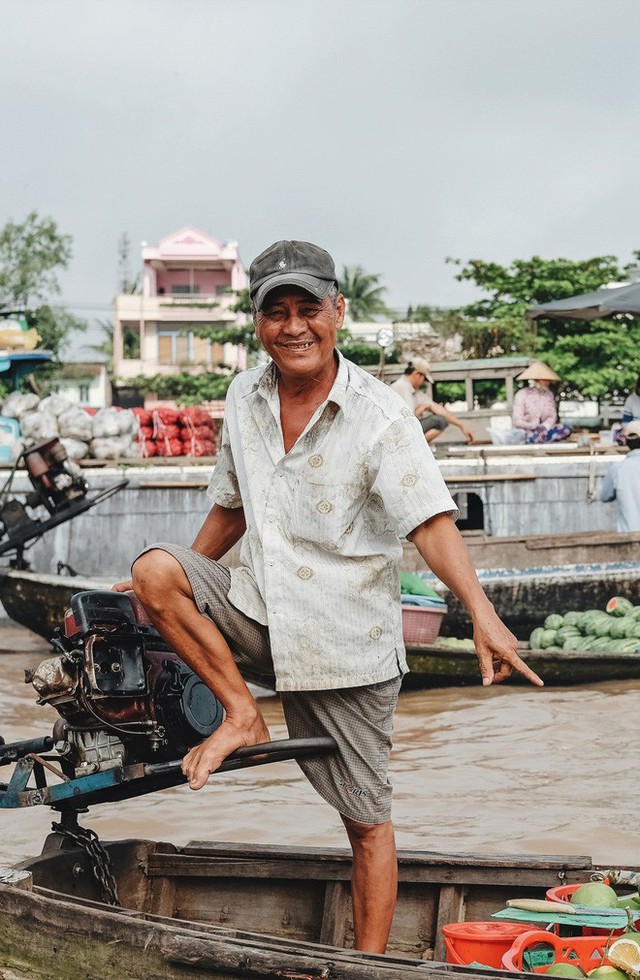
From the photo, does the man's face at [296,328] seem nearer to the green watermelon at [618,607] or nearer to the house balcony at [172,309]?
the green watermelon at [618,607]

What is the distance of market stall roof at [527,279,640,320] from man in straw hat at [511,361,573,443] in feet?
2.54

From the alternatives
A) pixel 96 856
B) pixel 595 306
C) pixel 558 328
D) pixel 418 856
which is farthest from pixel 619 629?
pixel 558 328

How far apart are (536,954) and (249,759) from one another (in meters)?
Result: 0.77

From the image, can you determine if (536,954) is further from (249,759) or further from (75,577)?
(75,577)

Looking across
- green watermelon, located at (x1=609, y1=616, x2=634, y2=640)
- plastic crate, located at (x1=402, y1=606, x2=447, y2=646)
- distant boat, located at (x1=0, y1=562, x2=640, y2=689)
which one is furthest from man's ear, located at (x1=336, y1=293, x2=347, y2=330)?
green watermelon, located at (x1=609, y1=616, x2=634, y2=640)

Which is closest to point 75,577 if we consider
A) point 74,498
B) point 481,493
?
point 74,498

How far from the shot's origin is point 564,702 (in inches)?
314

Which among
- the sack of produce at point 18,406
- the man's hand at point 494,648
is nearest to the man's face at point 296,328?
the man's hand at point 494,648

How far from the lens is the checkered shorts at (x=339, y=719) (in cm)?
270

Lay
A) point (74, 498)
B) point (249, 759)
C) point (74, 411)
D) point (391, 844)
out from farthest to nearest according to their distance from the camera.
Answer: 1. point (74, 411)
2. point (74, 498)
3. point (391, 844)
4. point (249, 759)

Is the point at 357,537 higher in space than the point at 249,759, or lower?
higher

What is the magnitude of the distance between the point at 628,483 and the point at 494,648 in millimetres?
7668

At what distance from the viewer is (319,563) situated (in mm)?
2605

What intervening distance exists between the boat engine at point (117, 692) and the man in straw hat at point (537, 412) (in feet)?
36.7
